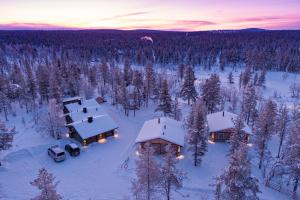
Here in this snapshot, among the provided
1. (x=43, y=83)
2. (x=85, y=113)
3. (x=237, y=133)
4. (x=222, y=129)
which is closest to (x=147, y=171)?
(x=237, y=133)

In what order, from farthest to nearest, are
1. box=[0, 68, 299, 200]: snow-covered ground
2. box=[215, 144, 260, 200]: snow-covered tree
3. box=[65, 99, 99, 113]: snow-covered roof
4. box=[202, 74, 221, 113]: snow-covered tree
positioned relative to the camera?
1. box=[202, 74, 221, 113]: snow-covered tree
2. box=[65, 99, 99, 113]: snow-covered roof
3. box=[0, 68, 299, 200]: snow-covered ground
4. box=[215, 144, 260, 200]: snow-covered tree

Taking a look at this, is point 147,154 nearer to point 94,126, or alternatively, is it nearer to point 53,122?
point 94,126

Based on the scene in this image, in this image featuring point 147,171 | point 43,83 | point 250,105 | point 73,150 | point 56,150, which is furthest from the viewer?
point 43,83

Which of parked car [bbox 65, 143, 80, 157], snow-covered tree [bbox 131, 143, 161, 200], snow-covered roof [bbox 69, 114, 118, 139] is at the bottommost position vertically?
parked car [bbox 65, 143, 80, 157]

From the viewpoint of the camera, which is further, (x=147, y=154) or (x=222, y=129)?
(x=222, y=129)

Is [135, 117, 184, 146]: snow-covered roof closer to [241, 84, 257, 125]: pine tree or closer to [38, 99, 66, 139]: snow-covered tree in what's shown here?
[38, 99, 66, 139]: snow-covered tree

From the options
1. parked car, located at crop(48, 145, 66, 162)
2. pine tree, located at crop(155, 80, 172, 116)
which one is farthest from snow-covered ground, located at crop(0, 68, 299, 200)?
pine tree, located at crop(155, 80, 172, 116)

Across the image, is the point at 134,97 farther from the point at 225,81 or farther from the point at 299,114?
the point at 225,81

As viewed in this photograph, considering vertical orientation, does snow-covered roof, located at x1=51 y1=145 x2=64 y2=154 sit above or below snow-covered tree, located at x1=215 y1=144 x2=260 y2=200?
below
